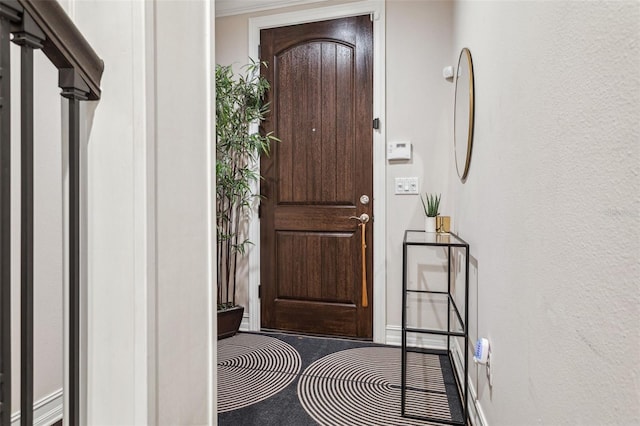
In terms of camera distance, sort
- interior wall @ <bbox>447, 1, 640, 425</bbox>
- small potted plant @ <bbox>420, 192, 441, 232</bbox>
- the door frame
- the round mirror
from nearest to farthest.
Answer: interior wall @ <bbox>447, 1, 640, 425</bbox>
the round mirror
small potted plant @ <bbox>420, 192, 441, 232</bbox>
the door frame

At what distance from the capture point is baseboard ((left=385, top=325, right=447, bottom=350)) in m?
2.63

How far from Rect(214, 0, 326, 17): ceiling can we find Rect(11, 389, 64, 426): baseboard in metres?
2.92

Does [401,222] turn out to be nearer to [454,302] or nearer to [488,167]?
[454,302]

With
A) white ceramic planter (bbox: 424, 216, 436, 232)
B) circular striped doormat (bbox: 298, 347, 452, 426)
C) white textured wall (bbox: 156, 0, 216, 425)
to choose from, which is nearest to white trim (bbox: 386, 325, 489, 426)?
circular striped doormat (bbox: 298, 347, 452, 426)

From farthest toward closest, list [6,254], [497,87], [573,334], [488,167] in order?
[488,167] < [497,87] < [573,334] < [6,254]

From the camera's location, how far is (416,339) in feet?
8.79

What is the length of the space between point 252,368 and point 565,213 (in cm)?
206

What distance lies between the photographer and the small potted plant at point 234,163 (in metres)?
2.82

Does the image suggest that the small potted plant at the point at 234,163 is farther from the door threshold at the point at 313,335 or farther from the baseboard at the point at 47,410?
the baseboard at the point at 47,410

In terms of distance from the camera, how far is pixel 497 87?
4.36 feet

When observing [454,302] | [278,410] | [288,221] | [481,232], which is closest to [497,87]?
[481,232]

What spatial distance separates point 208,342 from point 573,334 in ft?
3.11

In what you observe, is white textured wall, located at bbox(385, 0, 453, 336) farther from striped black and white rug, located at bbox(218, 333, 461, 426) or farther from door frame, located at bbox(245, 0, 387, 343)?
striped black and white rug, located at bbox(218, 333, 461, 426)

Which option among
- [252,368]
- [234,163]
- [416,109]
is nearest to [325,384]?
[252,368]
